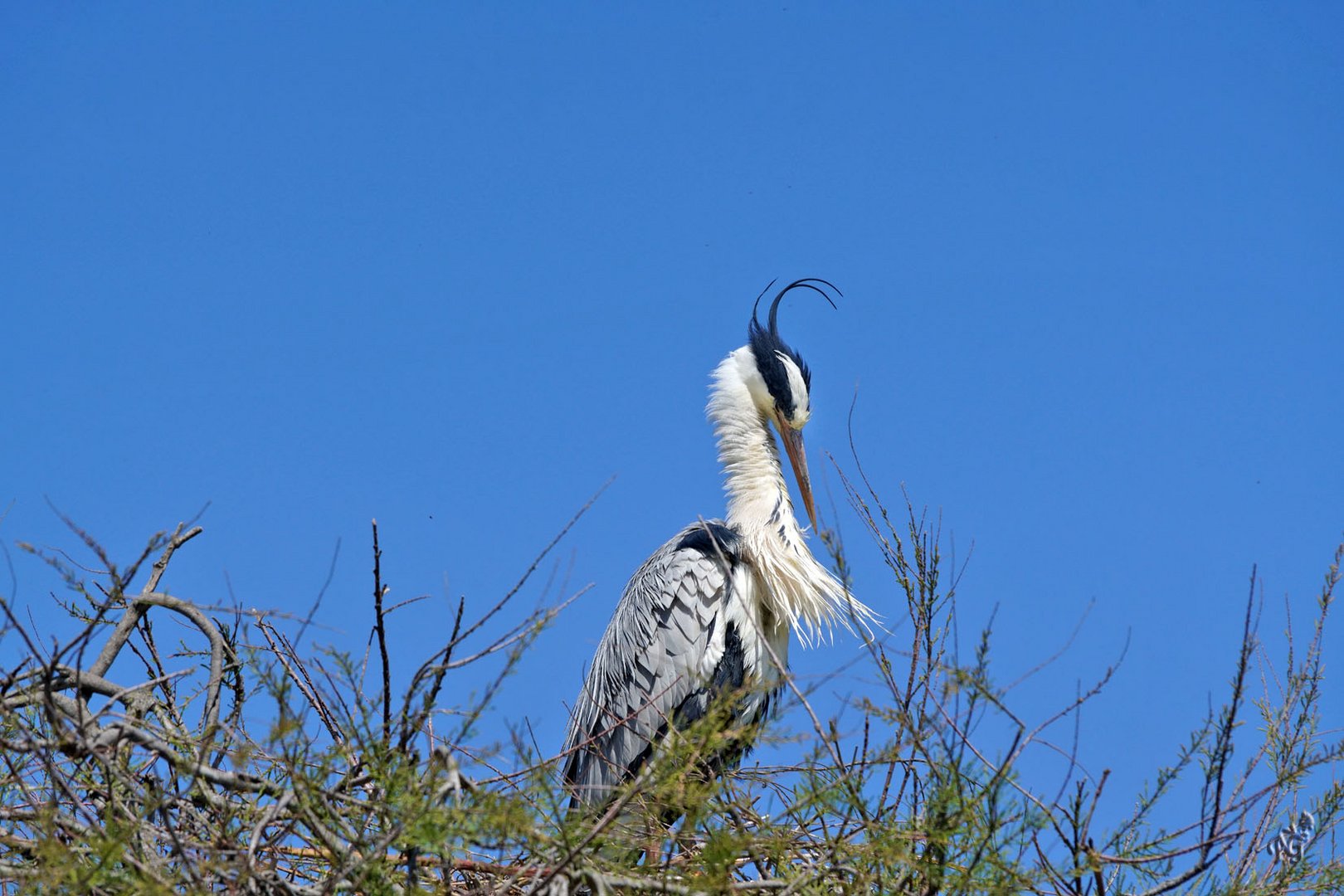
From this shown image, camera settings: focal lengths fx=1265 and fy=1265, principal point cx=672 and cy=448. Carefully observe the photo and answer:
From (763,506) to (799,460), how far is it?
1.47 ft

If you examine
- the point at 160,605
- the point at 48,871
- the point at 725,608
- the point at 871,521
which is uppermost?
the point at 725,608

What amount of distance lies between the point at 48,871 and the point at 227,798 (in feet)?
1.55

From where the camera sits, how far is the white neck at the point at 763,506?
5.32 meters

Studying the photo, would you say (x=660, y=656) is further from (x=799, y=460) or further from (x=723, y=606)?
(x=799, y=460)

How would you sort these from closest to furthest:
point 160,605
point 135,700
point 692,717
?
point 135,700
point 160,605
point 692,717

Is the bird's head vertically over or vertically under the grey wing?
over

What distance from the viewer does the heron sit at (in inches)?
199

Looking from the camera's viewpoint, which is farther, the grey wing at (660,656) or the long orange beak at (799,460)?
the long orange beak at (799,460)

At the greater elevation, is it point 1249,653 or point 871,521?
point 871,521

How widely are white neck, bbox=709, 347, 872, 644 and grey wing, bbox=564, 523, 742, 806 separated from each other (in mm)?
185

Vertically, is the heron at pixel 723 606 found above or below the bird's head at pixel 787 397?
below

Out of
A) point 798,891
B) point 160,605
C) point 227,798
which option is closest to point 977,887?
point 798,891

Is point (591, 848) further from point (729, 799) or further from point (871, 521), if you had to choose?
point (871, 521)

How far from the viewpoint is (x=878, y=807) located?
116 inches
